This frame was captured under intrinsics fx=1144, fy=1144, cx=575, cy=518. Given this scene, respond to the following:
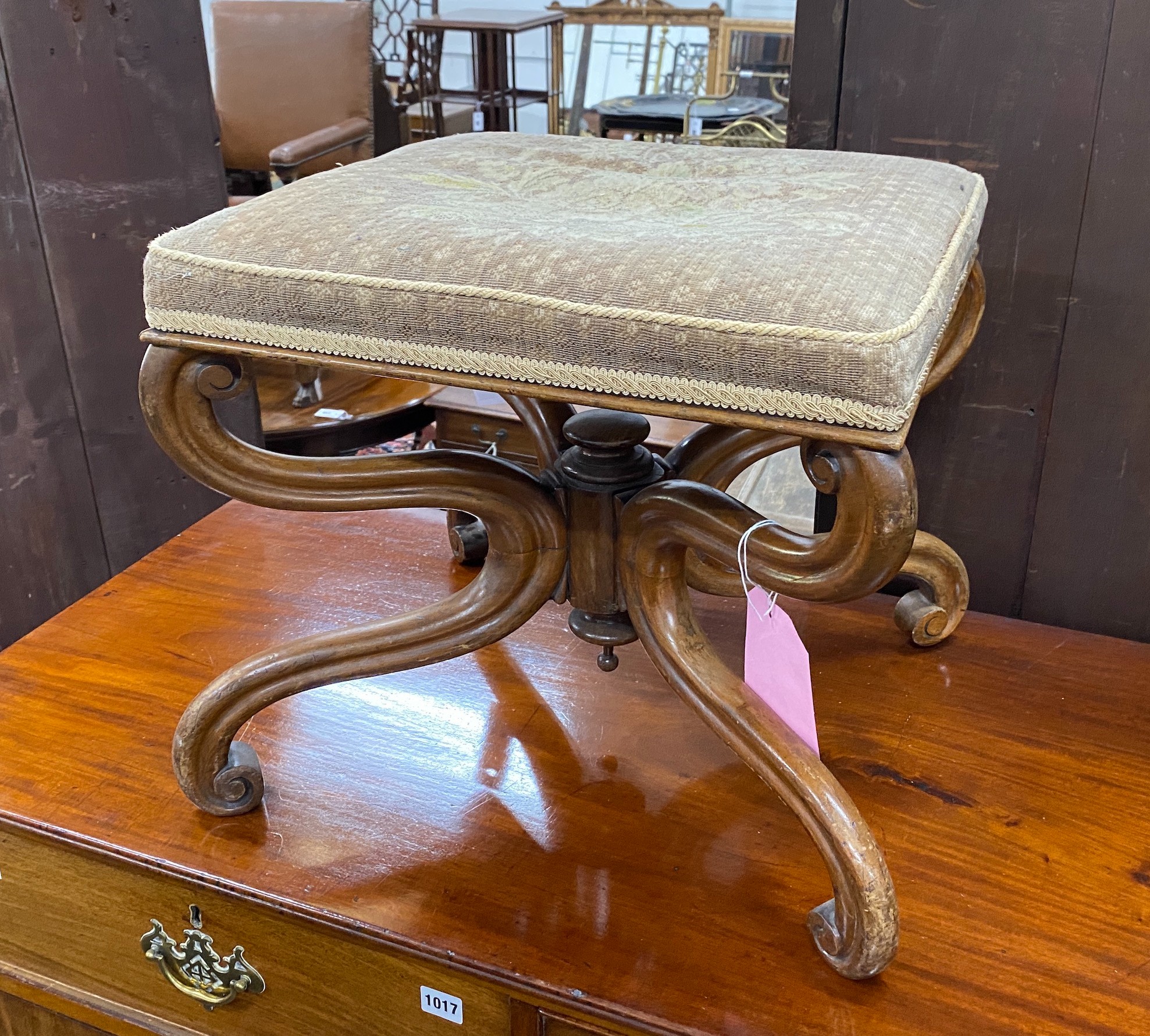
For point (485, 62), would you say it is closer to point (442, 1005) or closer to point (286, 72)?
point (286, 72)

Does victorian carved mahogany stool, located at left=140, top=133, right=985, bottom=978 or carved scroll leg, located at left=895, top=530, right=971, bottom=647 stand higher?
victorian carved mahogany stool, located at left=140, top=133, right=985, bottom=978

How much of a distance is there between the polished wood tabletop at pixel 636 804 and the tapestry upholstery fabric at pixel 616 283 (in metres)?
0.30

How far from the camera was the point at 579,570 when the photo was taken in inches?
26.4

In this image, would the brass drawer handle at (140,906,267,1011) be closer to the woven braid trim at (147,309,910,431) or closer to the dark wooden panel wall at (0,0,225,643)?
the woven braid trim at (147,309,910,431)

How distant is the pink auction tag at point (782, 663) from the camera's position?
1.97 feet

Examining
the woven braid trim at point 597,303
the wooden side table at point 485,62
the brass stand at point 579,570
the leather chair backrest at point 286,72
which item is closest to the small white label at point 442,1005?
the brass stand at point 579,570

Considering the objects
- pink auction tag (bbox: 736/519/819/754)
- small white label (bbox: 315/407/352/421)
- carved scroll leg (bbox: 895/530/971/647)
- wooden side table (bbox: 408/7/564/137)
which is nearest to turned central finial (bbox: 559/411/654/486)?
pink auction tag (bbox: 736/519/819/754)

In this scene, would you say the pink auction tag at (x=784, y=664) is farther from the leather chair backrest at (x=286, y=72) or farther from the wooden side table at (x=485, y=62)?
the wooden side table at (x=485, y=62)

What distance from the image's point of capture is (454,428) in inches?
74.2

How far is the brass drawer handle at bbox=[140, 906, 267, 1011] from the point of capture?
698 mm

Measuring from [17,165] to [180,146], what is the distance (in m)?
0.16

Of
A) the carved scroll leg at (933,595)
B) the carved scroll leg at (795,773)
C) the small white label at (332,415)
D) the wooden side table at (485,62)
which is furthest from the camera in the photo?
the wooden side table at (485,62)

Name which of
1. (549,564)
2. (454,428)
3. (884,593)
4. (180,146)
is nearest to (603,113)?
(454,428)

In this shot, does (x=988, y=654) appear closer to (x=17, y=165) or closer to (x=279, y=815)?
(x=279, y=815)
